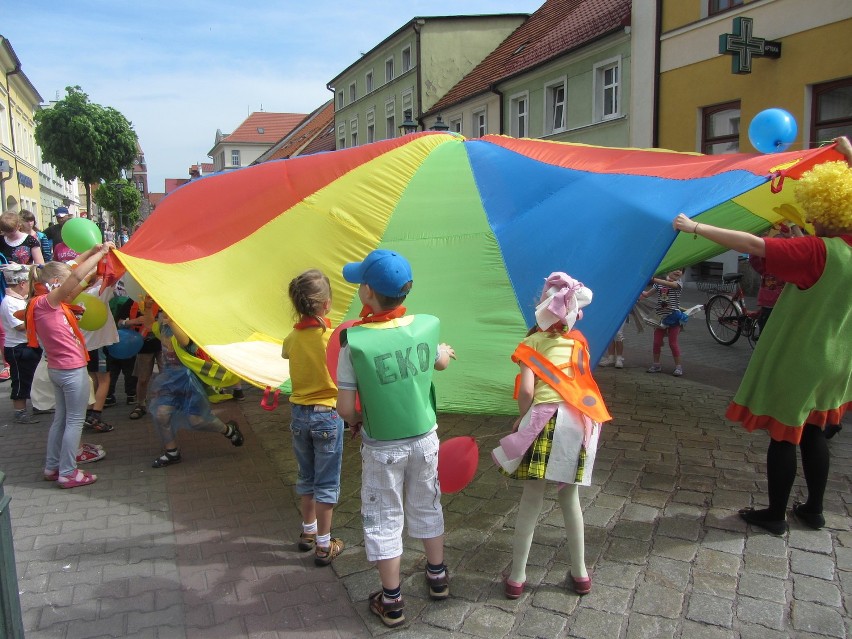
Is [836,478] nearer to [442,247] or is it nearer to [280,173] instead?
[442,247]

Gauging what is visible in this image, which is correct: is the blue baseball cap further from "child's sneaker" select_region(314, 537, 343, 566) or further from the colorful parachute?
"child's sneaker" select_region(314, 537, 343, 566)

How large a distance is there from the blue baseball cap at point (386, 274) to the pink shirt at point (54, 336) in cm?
267

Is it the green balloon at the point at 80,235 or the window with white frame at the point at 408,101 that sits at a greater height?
the window with white frame at the point at 408,101

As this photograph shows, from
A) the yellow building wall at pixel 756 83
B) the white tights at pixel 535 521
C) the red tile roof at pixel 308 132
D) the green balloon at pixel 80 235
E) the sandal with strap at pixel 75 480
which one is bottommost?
the sandal with strap at pixel 75 480

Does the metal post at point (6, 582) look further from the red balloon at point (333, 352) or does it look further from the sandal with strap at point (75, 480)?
the sandal with strap at point (75, 480)

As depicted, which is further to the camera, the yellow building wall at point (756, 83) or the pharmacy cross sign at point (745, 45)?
the pharmacy cross sign at point (745, 45)

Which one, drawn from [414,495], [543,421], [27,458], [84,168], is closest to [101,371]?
[27,458]

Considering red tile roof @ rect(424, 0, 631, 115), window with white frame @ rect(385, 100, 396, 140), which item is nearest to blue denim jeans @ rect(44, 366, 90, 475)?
red tile roof @ rect(424, 0, 631, 115)

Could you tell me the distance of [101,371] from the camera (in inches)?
230

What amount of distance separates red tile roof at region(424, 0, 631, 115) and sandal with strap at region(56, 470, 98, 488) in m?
14.3

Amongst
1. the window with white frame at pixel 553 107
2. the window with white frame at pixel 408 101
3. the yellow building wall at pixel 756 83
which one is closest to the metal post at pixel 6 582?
the yellow building wall at pixel 756 83

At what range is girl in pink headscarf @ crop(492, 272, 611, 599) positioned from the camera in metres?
2.81

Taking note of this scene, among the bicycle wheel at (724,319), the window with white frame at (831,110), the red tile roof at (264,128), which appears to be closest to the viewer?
the bicycle wheel at (724,319)

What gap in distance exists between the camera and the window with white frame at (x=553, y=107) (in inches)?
695
